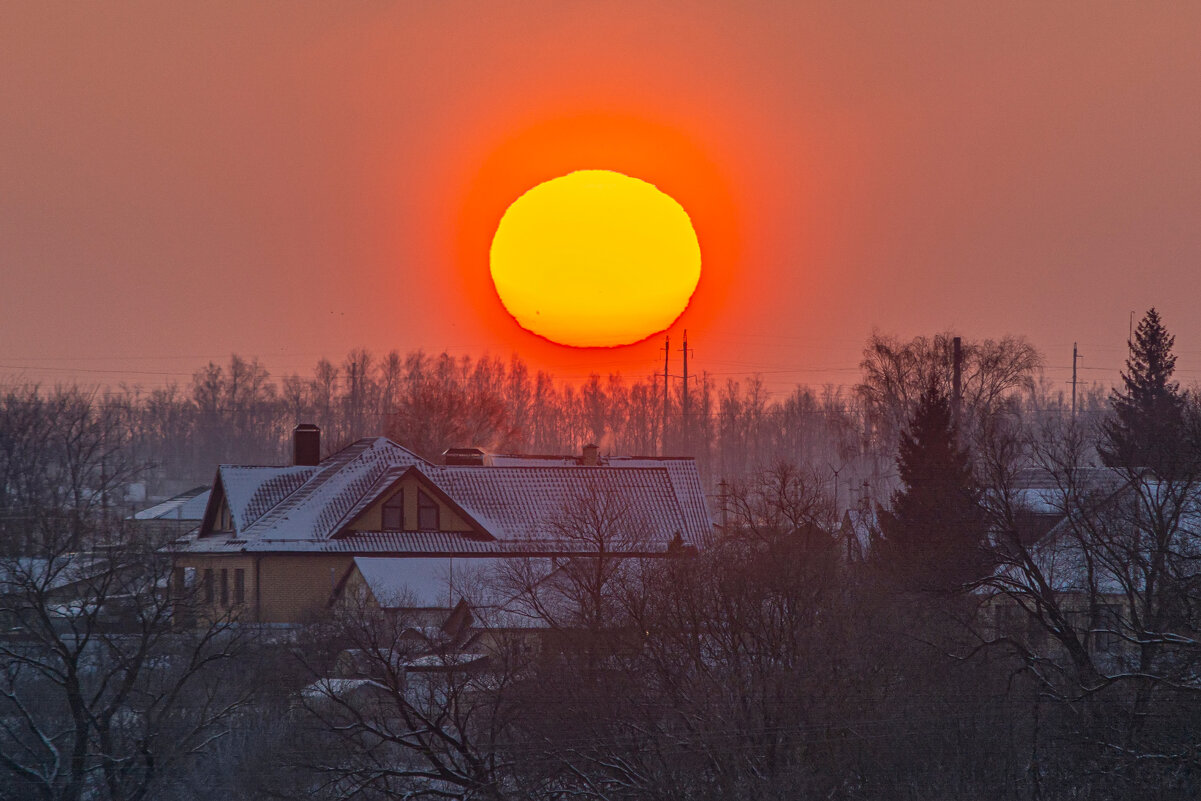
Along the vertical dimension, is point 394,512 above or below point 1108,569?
above

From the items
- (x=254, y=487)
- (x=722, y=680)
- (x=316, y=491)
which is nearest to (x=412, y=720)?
(x=722, y=680)

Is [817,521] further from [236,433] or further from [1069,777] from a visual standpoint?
[236,433]

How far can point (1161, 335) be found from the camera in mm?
69000

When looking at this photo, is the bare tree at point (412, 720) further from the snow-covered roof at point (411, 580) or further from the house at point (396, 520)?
the house at point (396, 520)

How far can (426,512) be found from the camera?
145 feet

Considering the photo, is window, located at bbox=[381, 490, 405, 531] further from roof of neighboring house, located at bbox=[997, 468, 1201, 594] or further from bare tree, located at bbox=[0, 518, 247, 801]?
roof of neighboring house, located at bbox=[997, 468, 1201, 594]

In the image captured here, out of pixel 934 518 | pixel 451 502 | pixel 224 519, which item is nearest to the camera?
pixel 934 518

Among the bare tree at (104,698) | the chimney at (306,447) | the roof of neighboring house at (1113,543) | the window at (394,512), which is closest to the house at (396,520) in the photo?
the window at (394,512)

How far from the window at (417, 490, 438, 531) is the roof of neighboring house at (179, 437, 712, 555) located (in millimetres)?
374

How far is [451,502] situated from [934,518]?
15485 millimetres

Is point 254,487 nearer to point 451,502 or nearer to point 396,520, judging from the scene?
point 396,520

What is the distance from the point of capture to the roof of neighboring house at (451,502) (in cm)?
4291

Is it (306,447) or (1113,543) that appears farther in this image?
(306,447)

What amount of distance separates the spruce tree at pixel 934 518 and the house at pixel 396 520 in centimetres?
567
